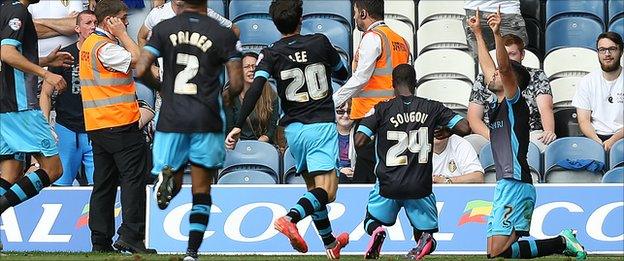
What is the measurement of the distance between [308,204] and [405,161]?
0.90 meters

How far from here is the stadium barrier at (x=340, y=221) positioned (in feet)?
44.7

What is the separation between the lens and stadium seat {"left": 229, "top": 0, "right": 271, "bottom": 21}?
16.8 meters

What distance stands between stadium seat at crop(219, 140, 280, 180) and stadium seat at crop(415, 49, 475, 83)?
7.29 feet

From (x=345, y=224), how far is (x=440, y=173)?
3.72ft

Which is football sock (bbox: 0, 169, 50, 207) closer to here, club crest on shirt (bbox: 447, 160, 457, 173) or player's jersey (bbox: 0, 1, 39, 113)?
player's jersey (bbox: 0, 1, 39, 113)

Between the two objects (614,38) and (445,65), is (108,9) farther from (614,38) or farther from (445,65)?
(614,38)

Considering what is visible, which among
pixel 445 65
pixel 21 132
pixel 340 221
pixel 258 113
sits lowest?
pixel 340 221

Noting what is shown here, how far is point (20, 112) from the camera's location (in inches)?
465

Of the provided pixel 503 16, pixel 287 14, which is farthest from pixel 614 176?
pixel 287 14

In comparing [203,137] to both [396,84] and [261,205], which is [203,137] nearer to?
[396,84]

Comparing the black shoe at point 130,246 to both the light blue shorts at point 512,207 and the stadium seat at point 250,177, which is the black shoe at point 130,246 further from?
the light blue shorts at point 512,207

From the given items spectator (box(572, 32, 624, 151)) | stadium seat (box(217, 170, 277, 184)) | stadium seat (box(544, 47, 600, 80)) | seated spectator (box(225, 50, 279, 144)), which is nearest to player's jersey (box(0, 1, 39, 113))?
stadium seat (box(217, 170, 277, 184))

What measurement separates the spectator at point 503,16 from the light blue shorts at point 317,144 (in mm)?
4530

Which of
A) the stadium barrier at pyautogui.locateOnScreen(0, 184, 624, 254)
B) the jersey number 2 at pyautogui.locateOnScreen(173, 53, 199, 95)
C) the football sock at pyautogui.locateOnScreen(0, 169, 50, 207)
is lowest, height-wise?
the stadium barrier at pyautogui.locateOnScreen(0, 184, 624, 254)
